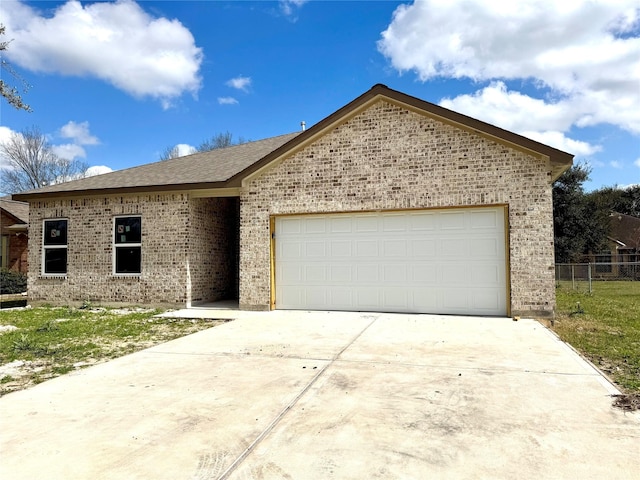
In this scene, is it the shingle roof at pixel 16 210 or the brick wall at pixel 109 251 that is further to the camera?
the shingle roof at pixel 16 210

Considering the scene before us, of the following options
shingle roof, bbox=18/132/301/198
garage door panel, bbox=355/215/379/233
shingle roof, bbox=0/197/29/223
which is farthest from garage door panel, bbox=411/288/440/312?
shingle roof, bbox=0/197/29/223

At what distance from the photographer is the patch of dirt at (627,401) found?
4.00 m

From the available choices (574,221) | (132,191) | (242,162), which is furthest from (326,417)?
(574,221)

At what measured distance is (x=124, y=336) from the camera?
26.2ft

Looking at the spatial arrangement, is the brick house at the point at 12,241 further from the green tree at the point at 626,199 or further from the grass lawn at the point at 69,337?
the green tree at the point at 626,199

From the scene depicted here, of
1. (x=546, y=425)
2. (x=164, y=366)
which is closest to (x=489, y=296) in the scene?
(x=546, y=425)

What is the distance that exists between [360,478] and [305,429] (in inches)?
34.2

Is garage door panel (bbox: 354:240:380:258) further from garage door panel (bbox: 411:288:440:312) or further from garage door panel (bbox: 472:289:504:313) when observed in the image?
garage door panel (bbox: 472:289:504:313)

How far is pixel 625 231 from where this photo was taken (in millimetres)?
35906

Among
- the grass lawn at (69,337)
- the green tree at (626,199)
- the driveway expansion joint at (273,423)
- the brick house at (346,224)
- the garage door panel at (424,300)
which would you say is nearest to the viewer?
the driveway expansion joint at (273,423)

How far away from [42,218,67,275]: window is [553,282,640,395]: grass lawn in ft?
44.2

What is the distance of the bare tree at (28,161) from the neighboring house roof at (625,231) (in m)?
49.3

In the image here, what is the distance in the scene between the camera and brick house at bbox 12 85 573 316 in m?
9.54

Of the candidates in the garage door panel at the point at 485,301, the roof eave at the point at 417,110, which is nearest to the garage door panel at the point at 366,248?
the garage door panel at the point at 485,301
